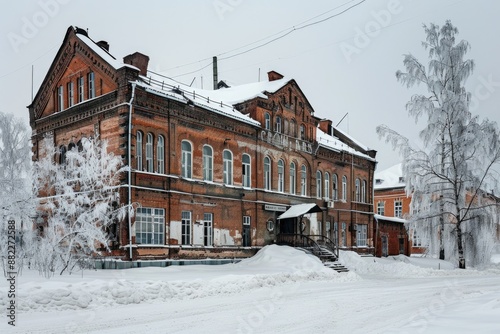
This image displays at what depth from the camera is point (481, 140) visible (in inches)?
1069

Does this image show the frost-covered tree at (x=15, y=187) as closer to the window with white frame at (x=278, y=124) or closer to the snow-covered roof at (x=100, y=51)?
the snow-covered roof at (x=100, y=51)

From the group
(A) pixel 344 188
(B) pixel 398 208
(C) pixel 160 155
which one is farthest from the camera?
(B) pixel 398 208

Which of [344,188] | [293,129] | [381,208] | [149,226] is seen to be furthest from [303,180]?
[381,208]

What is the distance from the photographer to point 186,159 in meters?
23.7

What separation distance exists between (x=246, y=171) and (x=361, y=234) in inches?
582

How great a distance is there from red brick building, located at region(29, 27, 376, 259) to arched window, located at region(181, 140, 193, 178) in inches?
2.0

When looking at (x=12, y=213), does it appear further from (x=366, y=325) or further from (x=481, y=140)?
(x=481, y=140)

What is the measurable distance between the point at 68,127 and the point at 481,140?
76.1ft

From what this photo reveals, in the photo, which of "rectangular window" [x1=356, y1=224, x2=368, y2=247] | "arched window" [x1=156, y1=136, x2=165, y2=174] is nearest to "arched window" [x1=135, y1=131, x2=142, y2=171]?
"arched window" [x1=156, y1=136, x2=165, y2=174]

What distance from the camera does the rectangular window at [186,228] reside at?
23.0 metres

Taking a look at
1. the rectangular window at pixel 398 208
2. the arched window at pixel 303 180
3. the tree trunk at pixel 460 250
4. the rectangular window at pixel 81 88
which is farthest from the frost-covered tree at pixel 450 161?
the rectangular window at pixel 398 208

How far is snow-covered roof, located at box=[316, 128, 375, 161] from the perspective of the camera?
34.1 metres

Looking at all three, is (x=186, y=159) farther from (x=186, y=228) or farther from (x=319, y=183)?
(x=319, y=183)

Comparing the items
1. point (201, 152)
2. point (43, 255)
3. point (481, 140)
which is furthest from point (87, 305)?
point (481, 140)
